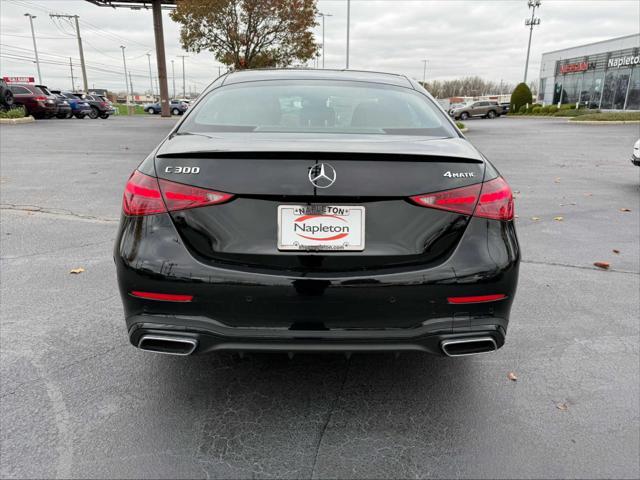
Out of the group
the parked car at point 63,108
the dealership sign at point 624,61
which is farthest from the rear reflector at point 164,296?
the dealership sign at point 624,61

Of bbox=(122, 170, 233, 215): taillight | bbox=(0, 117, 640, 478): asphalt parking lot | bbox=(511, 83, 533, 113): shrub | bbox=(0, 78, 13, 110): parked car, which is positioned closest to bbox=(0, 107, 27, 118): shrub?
bbox=(0, 78, 13, 110): parked car

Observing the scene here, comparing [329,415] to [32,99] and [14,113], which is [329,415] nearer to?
[14,113]

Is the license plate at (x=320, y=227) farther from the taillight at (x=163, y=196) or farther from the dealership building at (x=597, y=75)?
the dealership building at (x=597, y=75)

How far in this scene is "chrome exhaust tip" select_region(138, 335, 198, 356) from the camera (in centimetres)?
221

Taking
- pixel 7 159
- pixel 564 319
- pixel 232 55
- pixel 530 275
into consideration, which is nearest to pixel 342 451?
pixel 564 319

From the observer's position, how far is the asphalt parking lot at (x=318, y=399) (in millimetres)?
2188

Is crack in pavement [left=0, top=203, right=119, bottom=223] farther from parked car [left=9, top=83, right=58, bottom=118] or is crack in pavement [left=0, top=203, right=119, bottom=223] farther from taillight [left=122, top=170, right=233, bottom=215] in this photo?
parked car [left=9, top=83, right=58, bottom=118]

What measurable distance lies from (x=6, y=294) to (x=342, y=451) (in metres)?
3.11

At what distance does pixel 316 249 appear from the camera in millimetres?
2152

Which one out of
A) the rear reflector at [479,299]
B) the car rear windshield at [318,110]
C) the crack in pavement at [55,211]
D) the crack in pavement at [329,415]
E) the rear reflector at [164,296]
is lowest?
the crack in pavement at [329,415]

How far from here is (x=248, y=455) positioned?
2.22m

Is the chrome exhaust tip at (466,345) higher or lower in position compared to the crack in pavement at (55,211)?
higher

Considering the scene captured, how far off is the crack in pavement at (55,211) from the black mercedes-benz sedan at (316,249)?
440 cm

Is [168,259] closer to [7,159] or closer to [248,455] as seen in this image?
[248,455]
